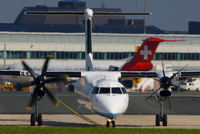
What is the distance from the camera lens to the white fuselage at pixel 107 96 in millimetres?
30156

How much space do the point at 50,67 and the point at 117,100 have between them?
54.0 metres

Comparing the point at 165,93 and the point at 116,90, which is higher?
the point at 116,90

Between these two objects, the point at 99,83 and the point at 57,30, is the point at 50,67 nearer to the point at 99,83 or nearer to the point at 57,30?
the point at 99,83

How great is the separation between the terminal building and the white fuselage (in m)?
68.6

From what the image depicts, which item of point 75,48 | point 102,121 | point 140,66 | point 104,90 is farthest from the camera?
point 75,48

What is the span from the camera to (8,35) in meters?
104

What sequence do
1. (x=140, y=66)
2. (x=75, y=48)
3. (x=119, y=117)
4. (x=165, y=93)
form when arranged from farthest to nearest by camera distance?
(x=75, y=48), (x=140, y=66), (x=119, y=117), (x=165, y=93)

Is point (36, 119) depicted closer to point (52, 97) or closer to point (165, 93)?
point (52, 97)

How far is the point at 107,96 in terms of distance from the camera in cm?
3089

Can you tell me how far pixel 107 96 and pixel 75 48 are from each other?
2912 inches

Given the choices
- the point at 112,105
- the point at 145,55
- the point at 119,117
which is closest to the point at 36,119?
the point at 112,105

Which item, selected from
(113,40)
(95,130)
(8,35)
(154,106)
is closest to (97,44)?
(113,40)

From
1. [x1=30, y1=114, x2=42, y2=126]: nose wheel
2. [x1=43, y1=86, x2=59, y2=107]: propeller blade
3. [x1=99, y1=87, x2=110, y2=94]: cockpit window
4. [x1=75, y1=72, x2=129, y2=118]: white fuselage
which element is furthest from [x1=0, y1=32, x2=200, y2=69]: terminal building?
[x1=99, y1=87, x2=110, y2=94]: cockpit window

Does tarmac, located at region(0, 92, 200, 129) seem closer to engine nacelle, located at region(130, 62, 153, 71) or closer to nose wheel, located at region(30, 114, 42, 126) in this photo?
nose wheel, located at region(30, 114, 42, 126)
